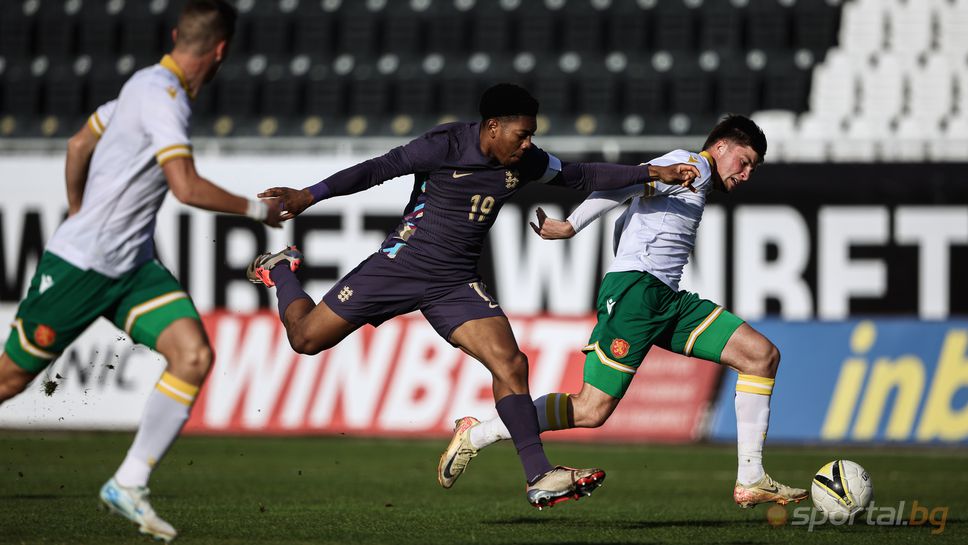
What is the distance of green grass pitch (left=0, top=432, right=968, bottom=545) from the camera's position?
24.1ft

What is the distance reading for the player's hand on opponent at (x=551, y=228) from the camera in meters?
7.86

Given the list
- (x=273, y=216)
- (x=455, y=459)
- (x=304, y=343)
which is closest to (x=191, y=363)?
(x=273, y=216)

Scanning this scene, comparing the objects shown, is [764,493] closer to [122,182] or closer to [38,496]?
[122,182]

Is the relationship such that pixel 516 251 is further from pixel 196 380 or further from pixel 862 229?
pixel 196 380

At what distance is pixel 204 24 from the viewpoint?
238 inches

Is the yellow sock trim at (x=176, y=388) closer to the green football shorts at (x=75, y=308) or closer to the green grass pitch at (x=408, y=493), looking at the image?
the green football shorts at (x=75, y=308)

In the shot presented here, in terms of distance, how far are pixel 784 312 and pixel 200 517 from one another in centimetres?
1065

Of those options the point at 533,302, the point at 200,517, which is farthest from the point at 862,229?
the point at 200,517

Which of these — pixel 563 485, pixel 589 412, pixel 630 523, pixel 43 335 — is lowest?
pixel 630 523

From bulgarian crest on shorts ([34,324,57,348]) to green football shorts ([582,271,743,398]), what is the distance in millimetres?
3438

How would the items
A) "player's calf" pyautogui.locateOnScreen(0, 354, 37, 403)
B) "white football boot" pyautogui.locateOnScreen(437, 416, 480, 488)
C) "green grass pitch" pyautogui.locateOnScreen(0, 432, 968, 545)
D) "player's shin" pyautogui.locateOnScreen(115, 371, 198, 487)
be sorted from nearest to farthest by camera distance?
1. "player's shin" pyautogui.locateOnScreen(115, 371, 198, 487)
2. "player's calf" pyautogui.locateOnScreen(0, 354, 37, 403)
3. "green grass pitch" pyautogui.locateOnScreen(0, 432, 968, 545)
4. "white football boot" pyautogui.locateOnScreen(437, 416, 480, 488)

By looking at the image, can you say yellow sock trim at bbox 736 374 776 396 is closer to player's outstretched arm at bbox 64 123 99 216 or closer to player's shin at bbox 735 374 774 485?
player's shin at bbox 735 374 774 485

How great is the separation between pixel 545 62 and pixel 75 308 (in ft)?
48.0

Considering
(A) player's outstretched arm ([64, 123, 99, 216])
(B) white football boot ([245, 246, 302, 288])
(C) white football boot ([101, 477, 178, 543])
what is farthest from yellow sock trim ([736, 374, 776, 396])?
(A) player's outstretched arm ([64, 123, 99, 216])
